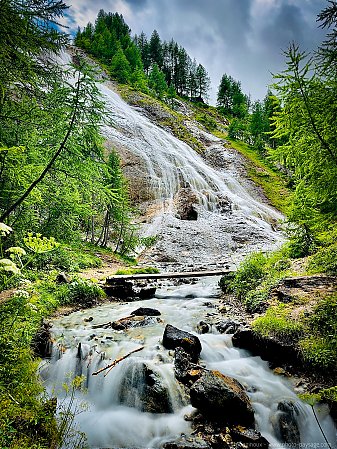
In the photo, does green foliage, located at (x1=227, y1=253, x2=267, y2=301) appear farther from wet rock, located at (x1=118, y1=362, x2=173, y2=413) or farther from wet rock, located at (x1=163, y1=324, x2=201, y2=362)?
wet rock, located at (x1=118, y1=362, x2=173, y2=413)

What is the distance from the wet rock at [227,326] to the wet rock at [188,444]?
131 inches

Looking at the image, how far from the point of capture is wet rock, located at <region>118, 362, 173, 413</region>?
4645 mm

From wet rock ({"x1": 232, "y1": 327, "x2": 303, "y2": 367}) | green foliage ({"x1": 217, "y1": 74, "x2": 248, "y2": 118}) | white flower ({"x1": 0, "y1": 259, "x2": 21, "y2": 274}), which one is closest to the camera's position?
white flower ({"x1": 0, "y1": 259, "x2": 21, "y2": 274})

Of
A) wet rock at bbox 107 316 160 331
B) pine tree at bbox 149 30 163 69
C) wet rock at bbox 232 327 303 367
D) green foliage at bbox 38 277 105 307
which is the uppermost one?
pine tree at bbox 149 30 163 69

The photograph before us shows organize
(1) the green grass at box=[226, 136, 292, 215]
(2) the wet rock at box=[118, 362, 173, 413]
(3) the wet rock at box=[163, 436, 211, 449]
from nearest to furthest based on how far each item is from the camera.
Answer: (3) the wet rock at box=[163, 436, 211, 449] → (2) the wet rock at box=[118, 362, 173, 413] → (1) the green grass at box=[226, 136, 292, 215]

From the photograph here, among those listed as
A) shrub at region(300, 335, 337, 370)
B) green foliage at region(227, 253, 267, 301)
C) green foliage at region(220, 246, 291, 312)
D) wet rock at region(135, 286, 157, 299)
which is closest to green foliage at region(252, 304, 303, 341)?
shrub at region(300, 335, 337, 370)

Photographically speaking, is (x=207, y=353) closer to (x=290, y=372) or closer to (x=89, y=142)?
(x=290, y=372)

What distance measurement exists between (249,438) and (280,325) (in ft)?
8.07

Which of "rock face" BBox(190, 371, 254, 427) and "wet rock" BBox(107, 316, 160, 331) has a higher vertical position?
"rock face" BBox(190, 371, 254, 427)

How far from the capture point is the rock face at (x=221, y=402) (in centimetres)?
420

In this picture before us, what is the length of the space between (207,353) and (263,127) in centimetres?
5689

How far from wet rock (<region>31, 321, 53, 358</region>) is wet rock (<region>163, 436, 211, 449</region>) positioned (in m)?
3.15

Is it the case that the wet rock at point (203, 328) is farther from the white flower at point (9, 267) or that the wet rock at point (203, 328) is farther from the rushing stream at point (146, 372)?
the white flower at point (9, 267)

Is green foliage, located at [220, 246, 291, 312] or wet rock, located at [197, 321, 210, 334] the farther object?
green foliage, located at [220, 246, 291, 312]
